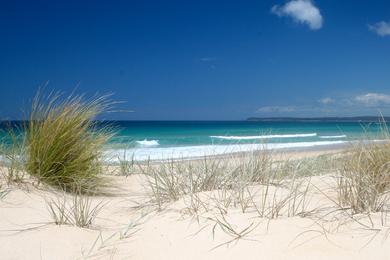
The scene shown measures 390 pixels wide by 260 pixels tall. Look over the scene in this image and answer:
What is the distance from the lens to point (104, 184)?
4.35 m

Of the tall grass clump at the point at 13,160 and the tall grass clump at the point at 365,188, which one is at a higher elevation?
the tall grass clump at the point at 13,160

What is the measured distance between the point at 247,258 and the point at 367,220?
875mm

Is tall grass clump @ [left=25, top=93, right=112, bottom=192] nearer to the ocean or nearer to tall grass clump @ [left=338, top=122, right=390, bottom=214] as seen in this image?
the ocean

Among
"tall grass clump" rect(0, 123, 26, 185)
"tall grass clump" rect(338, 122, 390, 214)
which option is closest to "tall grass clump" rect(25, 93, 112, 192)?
"tall grass clump" rect(0, 123, 26, 185)

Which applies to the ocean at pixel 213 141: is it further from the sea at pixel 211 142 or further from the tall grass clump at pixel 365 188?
the tall grass clump at pixel 365 188

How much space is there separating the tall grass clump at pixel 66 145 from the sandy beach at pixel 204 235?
76 cm

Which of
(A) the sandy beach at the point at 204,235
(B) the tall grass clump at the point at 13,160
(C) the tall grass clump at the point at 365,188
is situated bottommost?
(A) the sandy beach at the point at 204,235

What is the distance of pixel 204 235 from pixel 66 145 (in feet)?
6.45

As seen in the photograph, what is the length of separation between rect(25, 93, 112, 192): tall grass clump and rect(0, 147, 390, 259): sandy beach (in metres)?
0.76

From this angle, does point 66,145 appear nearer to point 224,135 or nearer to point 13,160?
point 13,160

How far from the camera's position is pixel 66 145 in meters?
3.92

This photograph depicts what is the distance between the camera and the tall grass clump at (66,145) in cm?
379

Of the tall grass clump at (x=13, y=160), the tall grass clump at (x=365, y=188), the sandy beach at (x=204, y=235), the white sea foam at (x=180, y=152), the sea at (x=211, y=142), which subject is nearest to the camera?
the sandy beach at (x=204, y=235)

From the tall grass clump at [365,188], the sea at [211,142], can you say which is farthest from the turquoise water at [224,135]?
the tall grass clump at [365,188]
